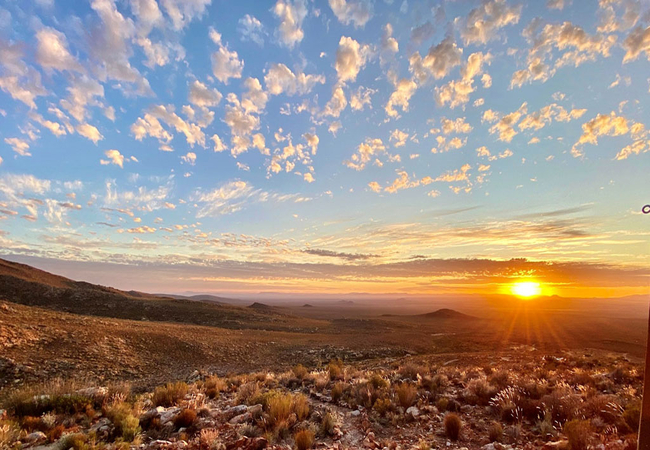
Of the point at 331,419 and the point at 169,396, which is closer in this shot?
the point at 331,419

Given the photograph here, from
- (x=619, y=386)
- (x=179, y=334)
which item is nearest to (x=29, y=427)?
(x=619, y=386)

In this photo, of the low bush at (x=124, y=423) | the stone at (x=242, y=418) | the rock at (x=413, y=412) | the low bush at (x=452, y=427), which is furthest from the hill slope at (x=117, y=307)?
the low bush at (x=452, y=427)

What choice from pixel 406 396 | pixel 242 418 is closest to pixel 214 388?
pixel 242 418

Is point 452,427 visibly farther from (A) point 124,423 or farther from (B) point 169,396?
(B) point 169,396

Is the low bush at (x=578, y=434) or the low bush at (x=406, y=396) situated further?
the low bush at (x=406, y=396)

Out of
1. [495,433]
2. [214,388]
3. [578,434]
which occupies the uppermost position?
[578,434]

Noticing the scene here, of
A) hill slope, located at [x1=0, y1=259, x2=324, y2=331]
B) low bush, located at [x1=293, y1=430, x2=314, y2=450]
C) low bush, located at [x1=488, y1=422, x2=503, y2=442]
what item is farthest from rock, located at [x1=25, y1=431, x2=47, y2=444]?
hill slope, located at [x1=0, y1=259, x2=324, y2=331]

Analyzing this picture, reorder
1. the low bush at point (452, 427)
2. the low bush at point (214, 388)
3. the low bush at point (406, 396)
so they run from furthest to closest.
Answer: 1. the low bush at point (214, 388)
2. the low bush at point (406, 396)
3. the low bush at point (452, 427)

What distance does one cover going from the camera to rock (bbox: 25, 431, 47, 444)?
6.24 metres

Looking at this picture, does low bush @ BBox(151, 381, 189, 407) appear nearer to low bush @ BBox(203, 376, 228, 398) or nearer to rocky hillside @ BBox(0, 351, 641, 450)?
rocky hillside @ BBox(0, 351, 641, 450)

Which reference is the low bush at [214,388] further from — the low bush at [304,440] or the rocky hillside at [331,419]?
the low bush at [304,440]

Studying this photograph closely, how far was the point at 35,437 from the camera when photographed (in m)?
6.32

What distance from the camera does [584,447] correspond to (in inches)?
221

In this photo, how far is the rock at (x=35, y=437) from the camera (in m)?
6.24
